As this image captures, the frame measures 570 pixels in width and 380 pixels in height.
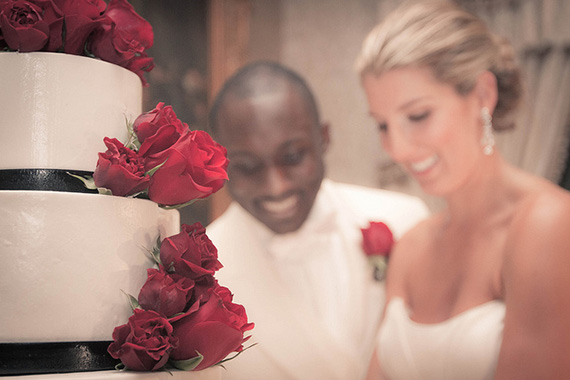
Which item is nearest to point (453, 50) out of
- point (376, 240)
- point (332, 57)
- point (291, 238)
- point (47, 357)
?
point (332, 57)

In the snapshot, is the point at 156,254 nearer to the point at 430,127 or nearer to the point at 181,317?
the point at 181,317

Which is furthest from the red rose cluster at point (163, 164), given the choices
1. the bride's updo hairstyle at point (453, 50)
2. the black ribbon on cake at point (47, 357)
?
the bride's updo hairstyle at point (453, 50)

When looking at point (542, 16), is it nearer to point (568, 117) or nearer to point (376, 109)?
point (568, 117)

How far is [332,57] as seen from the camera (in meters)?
2.43

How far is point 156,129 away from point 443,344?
1356 mm

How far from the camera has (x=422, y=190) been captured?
88.0 inches

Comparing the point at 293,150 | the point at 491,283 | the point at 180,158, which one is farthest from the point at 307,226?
the point at 180,158

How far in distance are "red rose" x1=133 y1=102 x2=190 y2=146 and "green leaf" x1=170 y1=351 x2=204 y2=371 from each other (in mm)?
340

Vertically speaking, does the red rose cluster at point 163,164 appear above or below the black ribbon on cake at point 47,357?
above

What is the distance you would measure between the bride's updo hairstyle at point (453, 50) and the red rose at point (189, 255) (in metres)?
1.37

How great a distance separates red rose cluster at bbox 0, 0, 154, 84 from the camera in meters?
0.98

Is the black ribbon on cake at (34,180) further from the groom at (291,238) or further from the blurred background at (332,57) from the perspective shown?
the blurred background at (332,57)

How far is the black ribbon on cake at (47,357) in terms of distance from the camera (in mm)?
912

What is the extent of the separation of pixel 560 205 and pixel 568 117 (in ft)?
1.72
